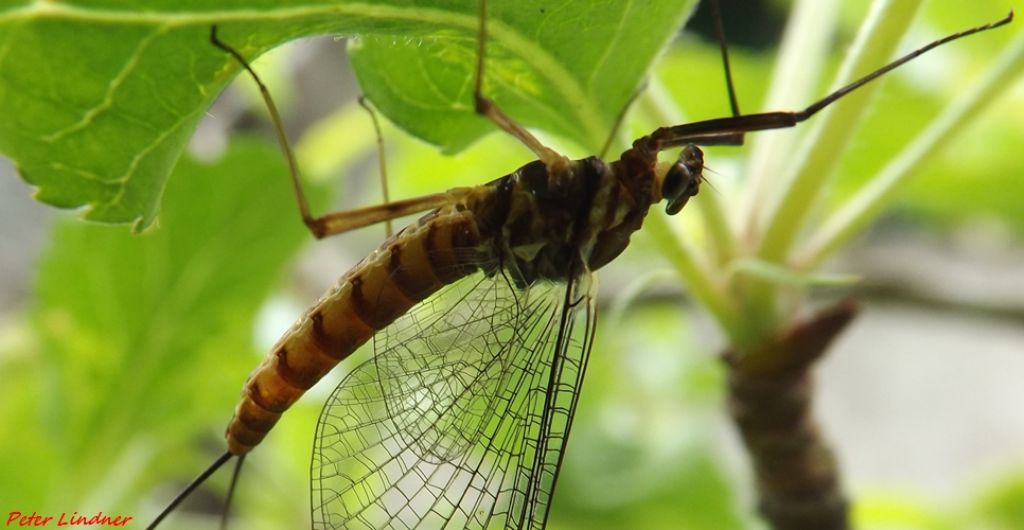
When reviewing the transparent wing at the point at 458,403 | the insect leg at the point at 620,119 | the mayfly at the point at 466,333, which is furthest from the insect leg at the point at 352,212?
the insect leg at the point at 620,119

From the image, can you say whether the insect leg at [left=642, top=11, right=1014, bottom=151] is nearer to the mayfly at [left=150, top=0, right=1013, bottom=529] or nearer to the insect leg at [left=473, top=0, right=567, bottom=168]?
the mayfly at [left=150, top=0, right=1013, bottom=529]

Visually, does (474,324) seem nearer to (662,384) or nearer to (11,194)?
(662,384)

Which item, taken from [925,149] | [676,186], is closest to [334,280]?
[676,186]

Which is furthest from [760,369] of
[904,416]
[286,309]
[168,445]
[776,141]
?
[904,416]

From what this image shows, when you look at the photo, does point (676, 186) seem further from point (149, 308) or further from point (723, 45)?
point (149, 308)

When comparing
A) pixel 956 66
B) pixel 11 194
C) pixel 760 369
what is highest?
pixel 11 194
